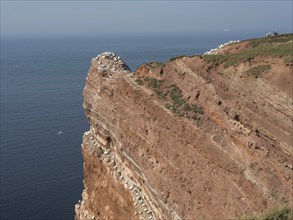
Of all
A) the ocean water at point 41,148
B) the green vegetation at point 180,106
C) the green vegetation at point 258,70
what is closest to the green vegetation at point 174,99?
the green vegetation at point 180,106

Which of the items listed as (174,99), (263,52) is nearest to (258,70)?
(263,52)

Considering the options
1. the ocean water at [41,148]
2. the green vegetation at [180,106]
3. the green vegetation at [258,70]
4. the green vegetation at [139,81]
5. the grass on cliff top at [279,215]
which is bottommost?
the ocean water at [41,148]

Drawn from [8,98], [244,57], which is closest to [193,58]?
[244,57]

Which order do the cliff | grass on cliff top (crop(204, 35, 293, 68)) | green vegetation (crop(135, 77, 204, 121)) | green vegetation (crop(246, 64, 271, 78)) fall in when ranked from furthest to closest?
grass on cliff top (crop(204, 35, 293, 68))
green vegetation (crop(135, 77, 204, 121))
green vegetation (crop(246, 64, 271, 78))
the cliff

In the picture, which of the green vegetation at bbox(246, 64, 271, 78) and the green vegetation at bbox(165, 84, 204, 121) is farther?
the green vegetation at bbox(165, 84, 204, 121)

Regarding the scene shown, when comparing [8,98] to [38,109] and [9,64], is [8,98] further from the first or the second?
[9,64]

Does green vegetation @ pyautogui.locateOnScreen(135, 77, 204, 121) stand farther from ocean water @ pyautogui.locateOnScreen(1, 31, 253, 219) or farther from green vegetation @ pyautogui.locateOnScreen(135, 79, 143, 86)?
ocean water @ pyautogui.locateOnScreen(1, 31, 253, 219)

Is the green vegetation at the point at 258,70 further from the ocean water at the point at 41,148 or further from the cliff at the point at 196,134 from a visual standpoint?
the ocean water at the point at 41,148

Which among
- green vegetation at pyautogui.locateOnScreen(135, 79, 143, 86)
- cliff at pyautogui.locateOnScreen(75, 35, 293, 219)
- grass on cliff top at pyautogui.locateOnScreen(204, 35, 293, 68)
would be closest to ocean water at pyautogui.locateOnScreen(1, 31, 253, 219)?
cliff at pyautogui.locateOnScreen(75, 35, 293, 219)
